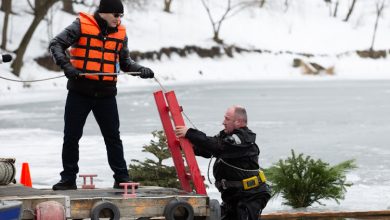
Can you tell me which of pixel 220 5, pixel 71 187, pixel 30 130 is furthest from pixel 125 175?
pixel 220 5

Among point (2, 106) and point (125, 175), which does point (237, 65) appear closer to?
point (2, 106)

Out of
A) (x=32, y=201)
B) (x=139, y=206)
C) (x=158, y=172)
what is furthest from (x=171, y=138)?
(x=158, y=172)

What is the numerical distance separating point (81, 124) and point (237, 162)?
125 centimetres

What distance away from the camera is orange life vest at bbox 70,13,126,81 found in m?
6.38

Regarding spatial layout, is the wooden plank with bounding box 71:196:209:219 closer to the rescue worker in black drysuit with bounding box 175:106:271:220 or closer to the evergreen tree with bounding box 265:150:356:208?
the rescue worker in black drysuit with bounding box 175:106:271:220

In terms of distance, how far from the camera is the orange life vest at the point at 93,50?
6.38 metres

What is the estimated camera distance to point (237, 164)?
6.55 meters

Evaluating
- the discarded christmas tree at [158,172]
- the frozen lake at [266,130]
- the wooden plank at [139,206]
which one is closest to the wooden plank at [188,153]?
the wooden plank at [139,206]

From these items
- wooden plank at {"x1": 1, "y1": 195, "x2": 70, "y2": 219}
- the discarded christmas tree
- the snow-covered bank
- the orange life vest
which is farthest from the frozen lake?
the snow-covered bank

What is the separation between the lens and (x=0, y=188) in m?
6.32

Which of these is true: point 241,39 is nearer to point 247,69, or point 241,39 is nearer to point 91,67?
point 247,69

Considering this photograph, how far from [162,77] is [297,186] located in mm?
37382

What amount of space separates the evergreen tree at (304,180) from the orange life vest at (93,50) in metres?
2.96

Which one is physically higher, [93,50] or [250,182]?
[93,50]
